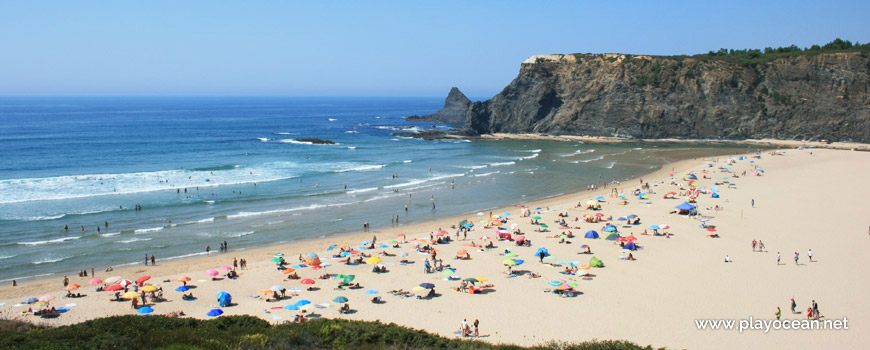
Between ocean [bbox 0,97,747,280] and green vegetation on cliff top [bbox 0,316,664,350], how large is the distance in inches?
585

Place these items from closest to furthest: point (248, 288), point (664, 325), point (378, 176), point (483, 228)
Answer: point (664, 325)
point (248, 288)
point (483, 228)
point (378, 176)

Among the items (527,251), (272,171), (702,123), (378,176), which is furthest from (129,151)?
(702,123)

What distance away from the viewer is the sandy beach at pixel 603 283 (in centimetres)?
1802

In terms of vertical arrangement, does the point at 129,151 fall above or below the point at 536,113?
below

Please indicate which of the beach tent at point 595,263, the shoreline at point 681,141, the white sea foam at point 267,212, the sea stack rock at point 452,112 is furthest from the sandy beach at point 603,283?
the sea stack rock at point 452,112

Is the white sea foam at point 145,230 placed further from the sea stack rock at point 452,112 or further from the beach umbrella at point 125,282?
the sea stack rock at point 452,112

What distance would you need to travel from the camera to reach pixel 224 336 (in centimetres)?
1349

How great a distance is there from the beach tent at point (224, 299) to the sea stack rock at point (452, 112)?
111m

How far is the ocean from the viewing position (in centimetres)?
Result: 3100

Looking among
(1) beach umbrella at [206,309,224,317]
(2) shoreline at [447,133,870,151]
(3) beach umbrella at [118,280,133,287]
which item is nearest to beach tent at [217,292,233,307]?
(1) beach umbrella at [206,309,224,317]

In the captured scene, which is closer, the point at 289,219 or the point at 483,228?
the point at 483,228

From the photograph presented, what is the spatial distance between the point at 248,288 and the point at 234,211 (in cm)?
1641

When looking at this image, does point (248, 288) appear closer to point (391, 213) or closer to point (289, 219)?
point (289, 219)

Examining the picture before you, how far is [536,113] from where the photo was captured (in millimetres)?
90500
